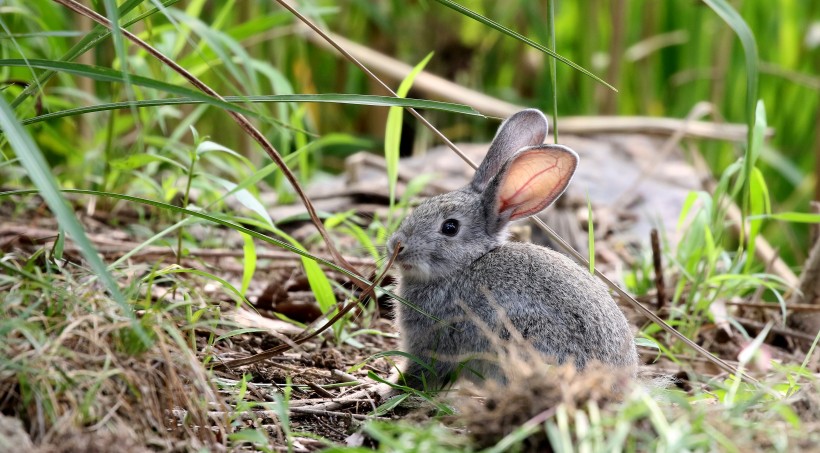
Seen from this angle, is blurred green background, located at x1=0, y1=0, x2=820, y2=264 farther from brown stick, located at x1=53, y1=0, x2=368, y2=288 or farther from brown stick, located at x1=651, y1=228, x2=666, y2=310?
brown stick, located at x1=53, y1=0, x2=368, y2=288

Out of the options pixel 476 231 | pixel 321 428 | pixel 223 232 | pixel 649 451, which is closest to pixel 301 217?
pixel 223 232

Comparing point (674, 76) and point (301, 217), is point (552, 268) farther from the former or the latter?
point (674, 76)

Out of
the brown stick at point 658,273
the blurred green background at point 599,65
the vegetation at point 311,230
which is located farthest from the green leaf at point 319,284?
the blurred green background at point 599,65

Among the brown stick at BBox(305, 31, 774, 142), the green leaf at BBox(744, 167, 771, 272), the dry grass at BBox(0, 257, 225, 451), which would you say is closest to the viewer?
the dry grass at BBox(0, 257, 225, 451)

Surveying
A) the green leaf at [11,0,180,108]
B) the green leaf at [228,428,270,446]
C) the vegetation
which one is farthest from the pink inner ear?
the green leaf at [228,428,270,446]

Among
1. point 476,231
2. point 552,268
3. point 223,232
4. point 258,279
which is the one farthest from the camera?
point 223,232

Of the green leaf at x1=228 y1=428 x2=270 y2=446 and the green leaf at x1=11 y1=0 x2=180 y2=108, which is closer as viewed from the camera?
the green leaf at x1=228 y1=428 x2=270 y2=446

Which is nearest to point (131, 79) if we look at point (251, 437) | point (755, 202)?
point (251, 437)
